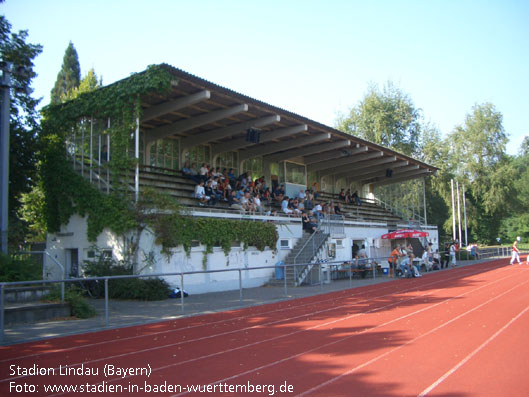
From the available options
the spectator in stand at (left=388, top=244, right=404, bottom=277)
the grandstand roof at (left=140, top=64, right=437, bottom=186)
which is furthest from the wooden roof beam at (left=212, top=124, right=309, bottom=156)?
the spectator in stand at (left=388, top=244, right=404, bottom=277)

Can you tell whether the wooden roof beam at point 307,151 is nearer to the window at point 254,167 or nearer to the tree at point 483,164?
the window at point 254,167

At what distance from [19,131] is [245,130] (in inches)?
444

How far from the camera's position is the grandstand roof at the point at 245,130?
21.4 m

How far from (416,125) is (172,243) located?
48651 millimetres

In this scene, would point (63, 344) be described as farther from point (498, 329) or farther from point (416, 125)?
point (416, 125)

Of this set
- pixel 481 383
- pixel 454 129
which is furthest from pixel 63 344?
pixel 454 129

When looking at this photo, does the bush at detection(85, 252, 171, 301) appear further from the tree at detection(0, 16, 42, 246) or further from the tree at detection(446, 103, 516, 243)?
the tree at detection(446, 103, 516, 243)

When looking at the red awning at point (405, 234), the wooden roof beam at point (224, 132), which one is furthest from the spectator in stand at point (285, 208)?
the red awning at point (405, 234)

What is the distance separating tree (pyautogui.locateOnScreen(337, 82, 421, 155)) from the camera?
58.1 meters

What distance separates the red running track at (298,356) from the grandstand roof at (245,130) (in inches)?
450

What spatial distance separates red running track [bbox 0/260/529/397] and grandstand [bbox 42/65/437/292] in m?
8.37

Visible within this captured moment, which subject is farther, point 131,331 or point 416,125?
point 416,125

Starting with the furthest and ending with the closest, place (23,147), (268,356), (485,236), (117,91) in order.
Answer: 1. (485,236)
2. (23,147)
3. (117,91)
4. (268,356)

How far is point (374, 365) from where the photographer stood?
24.0 ft
